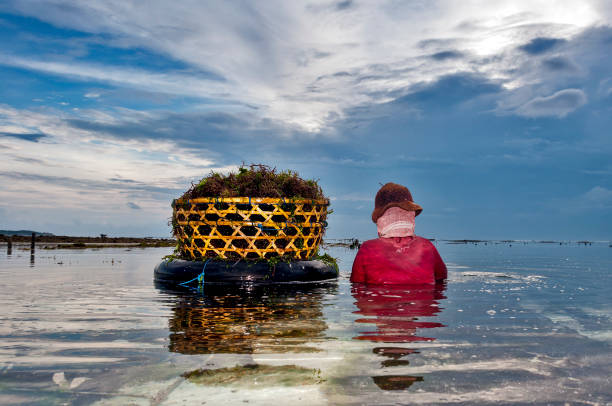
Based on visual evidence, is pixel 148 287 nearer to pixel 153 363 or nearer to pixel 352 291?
pixel 352 291

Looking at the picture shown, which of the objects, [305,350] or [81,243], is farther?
[81,243]

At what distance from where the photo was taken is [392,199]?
29.9 ft

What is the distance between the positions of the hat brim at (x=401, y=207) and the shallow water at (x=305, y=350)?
5.22 ft

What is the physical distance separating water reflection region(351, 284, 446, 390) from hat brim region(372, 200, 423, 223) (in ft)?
4.85

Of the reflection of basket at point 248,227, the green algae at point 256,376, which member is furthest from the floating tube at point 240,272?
the green algae at point 256,376

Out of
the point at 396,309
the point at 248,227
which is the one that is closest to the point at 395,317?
the point at 396,309

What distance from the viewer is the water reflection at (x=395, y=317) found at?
12.8 feet

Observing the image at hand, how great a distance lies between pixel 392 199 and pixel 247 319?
13.8ft

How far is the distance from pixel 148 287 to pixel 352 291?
4998 mm

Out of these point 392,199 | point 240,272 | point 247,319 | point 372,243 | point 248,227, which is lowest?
point 247,319

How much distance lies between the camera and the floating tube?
10.4 meters

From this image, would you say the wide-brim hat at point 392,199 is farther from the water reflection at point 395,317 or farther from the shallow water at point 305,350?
the shallow water at point 305,350

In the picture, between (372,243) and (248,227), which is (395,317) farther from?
(248,227)

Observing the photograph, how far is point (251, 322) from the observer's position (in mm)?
6051
